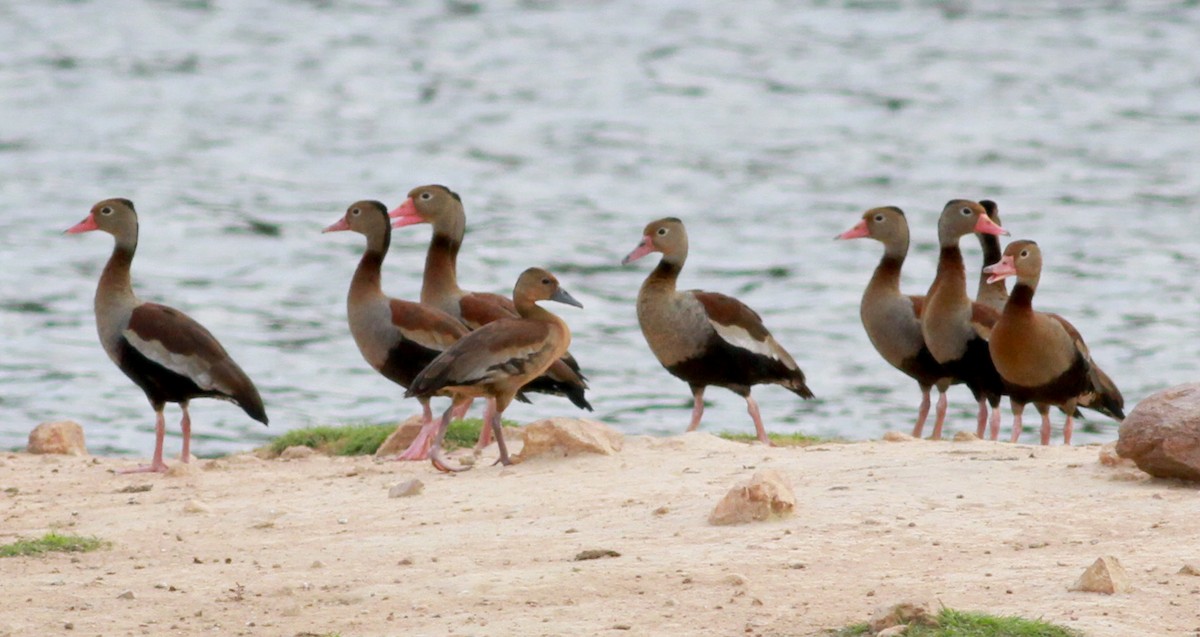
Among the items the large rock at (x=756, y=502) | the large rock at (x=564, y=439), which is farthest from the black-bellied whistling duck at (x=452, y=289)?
the large rock at (x=756, y=502)

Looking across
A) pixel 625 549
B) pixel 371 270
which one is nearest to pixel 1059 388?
pixel 371 270

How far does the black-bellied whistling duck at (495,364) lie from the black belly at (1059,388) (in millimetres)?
2754

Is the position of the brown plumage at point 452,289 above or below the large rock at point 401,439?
above

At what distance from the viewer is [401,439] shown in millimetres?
12234

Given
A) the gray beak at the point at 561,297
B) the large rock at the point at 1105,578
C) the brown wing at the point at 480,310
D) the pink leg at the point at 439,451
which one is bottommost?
the pink leg at the point at 439,451

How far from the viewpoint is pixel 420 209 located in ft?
44.8

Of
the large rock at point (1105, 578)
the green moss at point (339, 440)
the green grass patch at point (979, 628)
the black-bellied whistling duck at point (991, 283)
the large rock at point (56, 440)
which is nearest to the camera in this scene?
the green grass patch at point (979, 628)

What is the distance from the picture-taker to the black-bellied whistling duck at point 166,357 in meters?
11.7

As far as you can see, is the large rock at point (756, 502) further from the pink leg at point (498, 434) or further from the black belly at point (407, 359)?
the black belly at point (407, 359)

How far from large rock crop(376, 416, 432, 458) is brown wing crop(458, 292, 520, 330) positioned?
928mm

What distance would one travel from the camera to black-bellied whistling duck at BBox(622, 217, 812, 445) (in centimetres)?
1216

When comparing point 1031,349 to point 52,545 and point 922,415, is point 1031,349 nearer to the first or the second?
point 922,415

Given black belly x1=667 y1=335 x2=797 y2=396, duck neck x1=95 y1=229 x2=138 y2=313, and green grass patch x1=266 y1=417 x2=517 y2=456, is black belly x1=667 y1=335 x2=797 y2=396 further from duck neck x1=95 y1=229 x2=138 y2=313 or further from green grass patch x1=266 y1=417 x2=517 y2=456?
duck neck x1=95 y1=229 x2=138 y2=313

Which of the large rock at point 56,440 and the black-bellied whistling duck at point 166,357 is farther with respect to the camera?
the large rock at point 56,440
